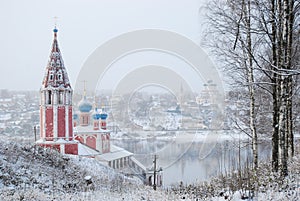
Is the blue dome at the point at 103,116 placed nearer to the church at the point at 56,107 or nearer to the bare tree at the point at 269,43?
the church at the point at 56,107

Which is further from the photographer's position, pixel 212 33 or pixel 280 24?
pixel 212 33

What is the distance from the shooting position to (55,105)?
2014cm

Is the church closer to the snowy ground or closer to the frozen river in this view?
the snowy ground

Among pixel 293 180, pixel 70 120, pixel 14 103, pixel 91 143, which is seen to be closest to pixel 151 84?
pixel 70 120

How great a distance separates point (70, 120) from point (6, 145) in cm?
936

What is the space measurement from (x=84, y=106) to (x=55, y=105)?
11.9m

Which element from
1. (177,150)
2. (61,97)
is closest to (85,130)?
(61,97)

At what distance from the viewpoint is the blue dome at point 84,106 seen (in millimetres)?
32062

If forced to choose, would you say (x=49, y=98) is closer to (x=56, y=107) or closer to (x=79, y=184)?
(x=56, y=107)

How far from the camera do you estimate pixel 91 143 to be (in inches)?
1254

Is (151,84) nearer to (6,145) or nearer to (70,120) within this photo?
(70,120)

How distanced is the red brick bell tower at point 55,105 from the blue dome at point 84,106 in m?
11.7

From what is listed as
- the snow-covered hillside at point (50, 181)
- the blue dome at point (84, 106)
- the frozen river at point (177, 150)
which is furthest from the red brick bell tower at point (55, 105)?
the frozen river at point (177, 150)

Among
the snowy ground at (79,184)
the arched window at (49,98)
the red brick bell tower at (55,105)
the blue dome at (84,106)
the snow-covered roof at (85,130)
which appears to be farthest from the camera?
the blue dome at (84,106)
